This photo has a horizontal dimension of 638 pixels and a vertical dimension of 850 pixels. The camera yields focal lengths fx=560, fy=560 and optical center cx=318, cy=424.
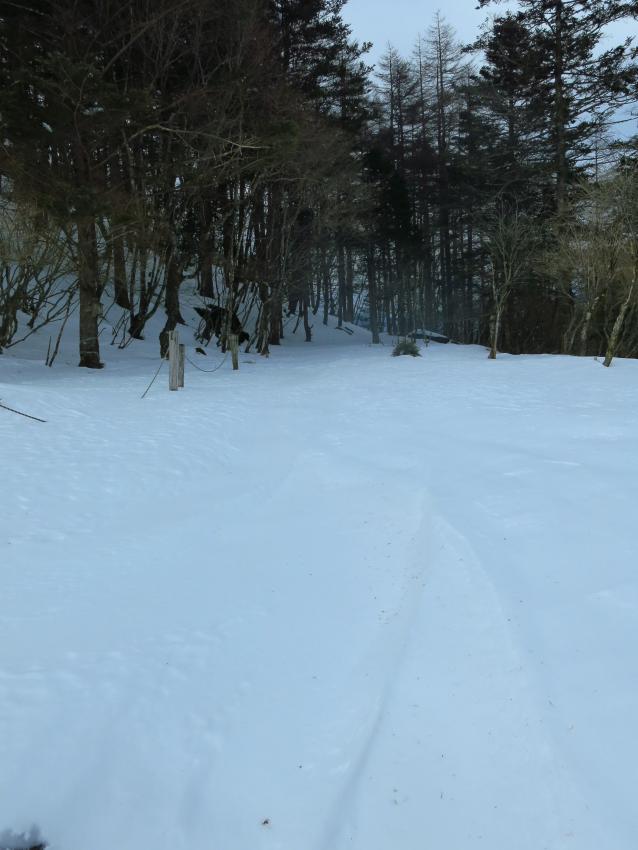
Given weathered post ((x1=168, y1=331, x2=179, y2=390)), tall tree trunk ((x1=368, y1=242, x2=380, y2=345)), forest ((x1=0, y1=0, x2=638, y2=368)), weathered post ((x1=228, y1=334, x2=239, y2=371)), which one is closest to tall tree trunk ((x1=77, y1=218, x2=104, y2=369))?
forest ((x1=0, y1=0, x2=638, y2=368))

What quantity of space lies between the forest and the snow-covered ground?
8.20 meters

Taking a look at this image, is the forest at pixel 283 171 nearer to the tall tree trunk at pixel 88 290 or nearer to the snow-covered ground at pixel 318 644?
the tall tree trunk at pixel 88 290

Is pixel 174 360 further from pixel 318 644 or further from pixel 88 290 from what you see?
pixel 318 644

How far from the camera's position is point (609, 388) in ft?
37.8

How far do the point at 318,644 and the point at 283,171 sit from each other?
16.2 m

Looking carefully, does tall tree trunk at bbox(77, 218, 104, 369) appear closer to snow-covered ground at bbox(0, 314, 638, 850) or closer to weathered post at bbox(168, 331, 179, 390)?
weathered post at bbox(168, 331, 179, 390)

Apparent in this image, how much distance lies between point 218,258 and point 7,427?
38.1 feet

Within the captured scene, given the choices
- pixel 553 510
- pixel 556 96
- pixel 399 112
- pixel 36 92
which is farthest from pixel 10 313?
pixel 399 112

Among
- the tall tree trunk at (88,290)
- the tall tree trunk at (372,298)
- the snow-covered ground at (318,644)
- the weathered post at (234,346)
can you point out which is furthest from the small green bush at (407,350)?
the snow-covered ground at (318,644)

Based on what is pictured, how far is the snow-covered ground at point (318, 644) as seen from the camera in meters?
2.05

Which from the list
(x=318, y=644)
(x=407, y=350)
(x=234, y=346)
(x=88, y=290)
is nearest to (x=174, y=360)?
(x=88, y=290)

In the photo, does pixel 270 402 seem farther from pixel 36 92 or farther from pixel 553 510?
pixel 36 92

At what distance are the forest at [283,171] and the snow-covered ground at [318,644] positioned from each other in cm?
820

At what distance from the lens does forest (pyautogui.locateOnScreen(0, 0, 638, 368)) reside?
1221cm
